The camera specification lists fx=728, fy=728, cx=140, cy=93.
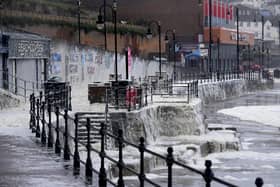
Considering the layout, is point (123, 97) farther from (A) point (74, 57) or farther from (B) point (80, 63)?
(B) point (80, 63)

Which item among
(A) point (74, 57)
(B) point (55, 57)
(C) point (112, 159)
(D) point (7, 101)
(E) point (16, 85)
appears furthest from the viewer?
(A) point (74, 57)

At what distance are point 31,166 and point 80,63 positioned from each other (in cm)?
3488

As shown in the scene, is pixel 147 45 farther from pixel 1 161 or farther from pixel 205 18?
pixel 1 161

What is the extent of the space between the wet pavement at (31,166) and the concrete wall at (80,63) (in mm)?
26004

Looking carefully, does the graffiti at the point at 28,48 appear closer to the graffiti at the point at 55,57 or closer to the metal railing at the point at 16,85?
the metal railing at the point at 16,85

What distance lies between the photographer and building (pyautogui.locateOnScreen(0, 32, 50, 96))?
112ft

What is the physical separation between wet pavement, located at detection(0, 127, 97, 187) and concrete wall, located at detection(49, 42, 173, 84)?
1024 inches

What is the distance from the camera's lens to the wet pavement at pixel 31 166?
10.9 m

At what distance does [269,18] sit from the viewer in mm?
188250

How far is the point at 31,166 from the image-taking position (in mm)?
12539

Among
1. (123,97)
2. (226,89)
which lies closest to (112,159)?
(123,97)

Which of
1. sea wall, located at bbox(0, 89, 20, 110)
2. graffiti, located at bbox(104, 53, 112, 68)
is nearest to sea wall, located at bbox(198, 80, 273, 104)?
graffiti, located at bbox(104, 53, 112, 68)

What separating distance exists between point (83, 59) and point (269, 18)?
146 metres

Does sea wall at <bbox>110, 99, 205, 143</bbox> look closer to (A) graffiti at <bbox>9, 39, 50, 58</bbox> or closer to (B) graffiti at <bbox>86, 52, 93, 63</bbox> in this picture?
(A) graffiti at <bbox>9, 39, 50, 58</bbox>
